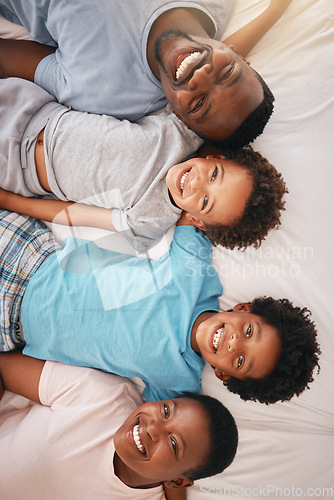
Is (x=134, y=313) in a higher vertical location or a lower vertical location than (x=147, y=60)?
lower

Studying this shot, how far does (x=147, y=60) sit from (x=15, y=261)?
2.09 feet

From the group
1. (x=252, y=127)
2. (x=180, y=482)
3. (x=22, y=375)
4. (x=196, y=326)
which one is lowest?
(x=22, y=375)

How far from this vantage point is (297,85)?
1.07m

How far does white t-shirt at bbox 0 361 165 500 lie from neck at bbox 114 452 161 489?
12 millimetres

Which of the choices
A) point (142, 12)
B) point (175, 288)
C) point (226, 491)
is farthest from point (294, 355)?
point (142, 12)

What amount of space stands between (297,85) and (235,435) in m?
0.94

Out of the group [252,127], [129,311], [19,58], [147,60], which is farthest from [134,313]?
[19,58]

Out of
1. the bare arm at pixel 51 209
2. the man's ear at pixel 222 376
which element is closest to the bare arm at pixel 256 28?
the bare arm at pixel 51 209

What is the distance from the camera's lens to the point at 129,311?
3.28ft

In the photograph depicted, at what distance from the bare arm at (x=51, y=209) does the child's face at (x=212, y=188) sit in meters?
0.26

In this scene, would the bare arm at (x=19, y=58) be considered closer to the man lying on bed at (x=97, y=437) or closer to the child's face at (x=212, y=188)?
the child's face at (x=212, y=188)

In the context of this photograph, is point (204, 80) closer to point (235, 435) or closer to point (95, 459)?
point (235, 435)

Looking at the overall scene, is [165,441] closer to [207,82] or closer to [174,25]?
[207,82]

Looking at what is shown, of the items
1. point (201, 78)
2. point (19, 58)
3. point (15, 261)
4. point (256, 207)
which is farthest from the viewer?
point (19, 58)
